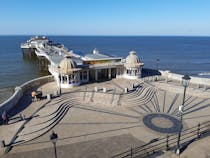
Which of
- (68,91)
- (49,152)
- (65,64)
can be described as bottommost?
(49,152)

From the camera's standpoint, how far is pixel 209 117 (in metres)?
20.8

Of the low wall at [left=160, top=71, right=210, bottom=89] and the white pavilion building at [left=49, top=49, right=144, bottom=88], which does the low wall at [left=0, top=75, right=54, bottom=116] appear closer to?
the white pavilion building at [left=49, top=49, right=144, bottom=88]

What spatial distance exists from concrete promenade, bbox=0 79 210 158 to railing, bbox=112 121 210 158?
60cm

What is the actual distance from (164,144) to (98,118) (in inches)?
298

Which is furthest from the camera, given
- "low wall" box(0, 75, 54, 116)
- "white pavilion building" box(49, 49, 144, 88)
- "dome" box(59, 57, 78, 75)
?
"white pavilion building" box(49, 49, 144, 88)

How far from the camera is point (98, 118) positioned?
20.0 metres

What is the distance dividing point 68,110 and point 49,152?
760cm

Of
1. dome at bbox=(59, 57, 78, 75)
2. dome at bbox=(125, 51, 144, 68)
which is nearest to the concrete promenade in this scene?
dome at bbox=(59, 57, 78, 75)

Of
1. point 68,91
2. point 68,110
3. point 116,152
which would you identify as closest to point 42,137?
point 68,110

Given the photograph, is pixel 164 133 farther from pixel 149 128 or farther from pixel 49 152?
pixel 49 152

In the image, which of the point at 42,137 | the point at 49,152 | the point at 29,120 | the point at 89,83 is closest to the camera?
the point at 49,152

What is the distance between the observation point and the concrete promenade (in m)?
15.2

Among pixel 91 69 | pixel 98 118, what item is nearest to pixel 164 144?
pixel 98 118

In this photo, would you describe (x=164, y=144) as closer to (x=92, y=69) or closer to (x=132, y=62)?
(x=92, y=69)
